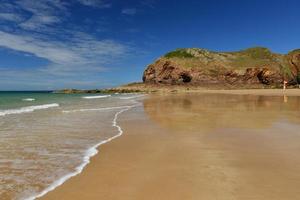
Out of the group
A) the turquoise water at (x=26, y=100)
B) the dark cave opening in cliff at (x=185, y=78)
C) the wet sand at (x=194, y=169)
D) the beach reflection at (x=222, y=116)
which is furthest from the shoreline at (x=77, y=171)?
the dark cave opening in cliff at (x=185, y=78)

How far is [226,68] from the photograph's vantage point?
3273 inches

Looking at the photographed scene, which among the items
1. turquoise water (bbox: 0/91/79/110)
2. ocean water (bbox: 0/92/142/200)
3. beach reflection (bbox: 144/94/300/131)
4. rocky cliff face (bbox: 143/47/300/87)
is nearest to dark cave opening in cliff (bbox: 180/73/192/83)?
rocky cliff face (bbox: 143/47/300/87)

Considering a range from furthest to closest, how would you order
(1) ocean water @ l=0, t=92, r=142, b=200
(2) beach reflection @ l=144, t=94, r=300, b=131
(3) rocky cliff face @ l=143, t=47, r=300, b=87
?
1. (3) rocky cliff face @ l=143, t=47, r=300, b=87
2. (2) beach reflection @ l=144, t=94, r=300, b=131
3. (1) ocean water @ l=0, t=92, r=142, b=200

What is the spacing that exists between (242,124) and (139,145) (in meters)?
5.26

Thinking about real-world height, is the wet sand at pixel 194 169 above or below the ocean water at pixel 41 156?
below

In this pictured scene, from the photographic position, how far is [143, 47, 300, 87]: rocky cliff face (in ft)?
263

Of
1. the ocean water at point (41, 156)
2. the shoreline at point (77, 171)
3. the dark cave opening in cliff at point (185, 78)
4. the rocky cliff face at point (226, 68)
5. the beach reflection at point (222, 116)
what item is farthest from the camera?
the dark cave opening in cliff at point (185, 78)

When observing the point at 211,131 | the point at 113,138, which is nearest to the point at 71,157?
the point at 113,138

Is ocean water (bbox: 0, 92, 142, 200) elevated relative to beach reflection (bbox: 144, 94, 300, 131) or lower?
elevated

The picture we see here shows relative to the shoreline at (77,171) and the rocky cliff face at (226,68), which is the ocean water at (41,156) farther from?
the rocky cliff face at (226,68)

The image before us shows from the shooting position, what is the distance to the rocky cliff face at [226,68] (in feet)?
263

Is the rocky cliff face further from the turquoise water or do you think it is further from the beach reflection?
the beach reflection

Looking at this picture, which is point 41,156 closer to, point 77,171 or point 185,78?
point 77,171

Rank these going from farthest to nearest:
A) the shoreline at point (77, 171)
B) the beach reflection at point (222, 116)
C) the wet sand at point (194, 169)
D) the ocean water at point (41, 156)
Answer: the beach reflection at point (222, 116), the ocean water at point (41, 156), the shoreline at point (77, 171), the wet sand at point (194, 169)
